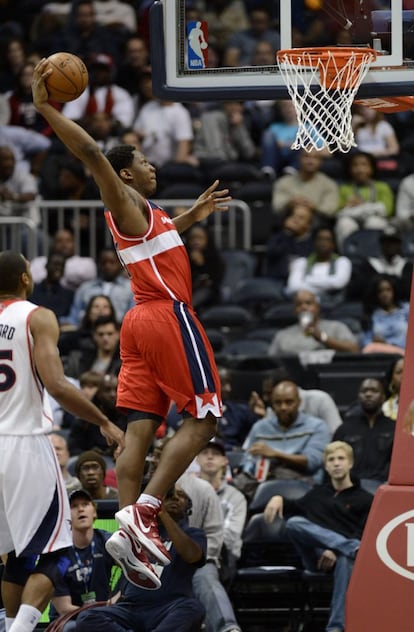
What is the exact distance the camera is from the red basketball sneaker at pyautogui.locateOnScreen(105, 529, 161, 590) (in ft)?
21.3

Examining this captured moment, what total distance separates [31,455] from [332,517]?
285 centimetres

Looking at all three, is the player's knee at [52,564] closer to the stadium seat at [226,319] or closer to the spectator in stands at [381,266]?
the stadium seat at [226,319]

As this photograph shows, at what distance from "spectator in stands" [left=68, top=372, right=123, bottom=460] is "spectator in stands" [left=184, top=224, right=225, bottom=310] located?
10.2ft

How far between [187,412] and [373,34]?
2.32 m

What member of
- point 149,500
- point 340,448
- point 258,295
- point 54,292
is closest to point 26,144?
point 54,292

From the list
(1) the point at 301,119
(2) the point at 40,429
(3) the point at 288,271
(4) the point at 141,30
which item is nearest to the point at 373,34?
(1) the point at 301,119

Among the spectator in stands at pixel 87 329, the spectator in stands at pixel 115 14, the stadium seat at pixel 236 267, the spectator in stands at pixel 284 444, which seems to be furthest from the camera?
the spectator in stands at pixel 115 14

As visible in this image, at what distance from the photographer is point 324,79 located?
7.36 metres

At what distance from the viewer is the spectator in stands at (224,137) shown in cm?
1625

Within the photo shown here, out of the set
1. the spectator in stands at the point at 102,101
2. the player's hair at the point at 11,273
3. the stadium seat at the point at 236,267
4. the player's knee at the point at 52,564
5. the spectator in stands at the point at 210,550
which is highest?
the spectator in stands at the point at 102,101

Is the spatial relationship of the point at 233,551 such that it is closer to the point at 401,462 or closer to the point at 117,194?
the point at 401,462

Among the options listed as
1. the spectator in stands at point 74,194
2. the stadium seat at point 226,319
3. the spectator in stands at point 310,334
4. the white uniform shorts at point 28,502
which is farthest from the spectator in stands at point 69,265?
the white uniform shorts at point 28,502

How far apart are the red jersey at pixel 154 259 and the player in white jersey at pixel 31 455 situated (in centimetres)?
48

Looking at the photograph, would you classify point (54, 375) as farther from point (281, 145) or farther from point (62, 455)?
point (281, 145)
